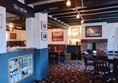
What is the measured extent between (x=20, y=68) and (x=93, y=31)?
6.97 metres

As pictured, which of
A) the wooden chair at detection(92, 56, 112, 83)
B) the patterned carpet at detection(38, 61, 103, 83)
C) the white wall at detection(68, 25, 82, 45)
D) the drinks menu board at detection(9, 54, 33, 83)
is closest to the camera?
the drinks menu board at detection(9, 54, 33, 83)

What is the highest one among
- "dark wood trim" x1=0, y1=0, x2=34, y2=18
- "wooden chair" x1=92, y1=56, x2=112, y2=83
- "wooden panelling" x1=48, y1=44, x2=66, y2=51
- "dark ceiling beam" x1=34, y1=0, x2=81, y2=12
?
"dark ceiling beam" x1=34, y1=0, x2=81, y2=12

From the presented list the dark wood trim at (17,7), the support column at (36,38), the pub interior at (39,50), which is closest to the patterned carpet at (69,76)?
the pub interior at (39,50)

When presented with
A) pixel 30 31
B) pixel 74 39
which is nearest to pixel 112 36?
pixel 74 39

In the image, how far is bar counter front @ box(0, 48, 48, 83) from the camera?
3.66m

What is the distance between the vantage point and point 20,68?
14.7 ft

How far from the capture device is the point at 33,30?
545 cm

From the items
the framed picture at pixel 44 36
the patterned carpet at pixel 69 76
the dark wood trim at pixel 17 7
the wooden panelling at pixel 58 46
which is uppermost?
the dark wood trim at pixel 17 7

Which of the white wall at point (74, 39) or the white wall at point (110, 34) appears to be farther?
the white wall at point (74, 39)

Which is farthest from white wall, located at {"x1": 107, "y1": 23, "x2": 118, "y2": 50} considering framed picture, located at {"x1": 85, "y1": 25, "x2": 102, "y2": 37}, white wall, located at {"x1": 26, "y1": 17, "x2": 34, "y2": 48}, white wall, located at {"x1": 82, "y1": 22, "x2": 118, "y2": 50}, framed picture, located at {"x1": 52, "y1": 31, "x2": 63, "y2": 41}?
white wall, located at {"x1": 26, "y1": 17, "x2": 34, "y2": 48}

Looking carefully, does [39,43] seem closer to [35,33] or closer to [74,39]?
[35,33]

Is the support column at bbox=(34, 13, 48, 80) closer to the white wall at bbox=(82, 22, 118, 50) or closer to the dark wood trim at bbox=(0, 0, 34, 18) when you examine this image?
the dark wood trim at bbox=(0, 0, 34, 18)

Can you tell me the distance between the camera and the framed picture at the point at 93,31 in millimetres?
9984

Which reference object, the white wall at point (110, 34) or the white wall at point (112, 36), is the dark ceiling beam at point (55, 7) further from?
the white wall at point (112, 36)
